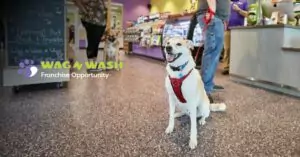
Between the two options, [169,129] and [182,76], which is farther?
[169,129]

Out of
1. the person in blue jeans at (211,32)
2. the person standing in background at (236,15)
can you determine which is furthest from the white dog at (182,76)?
the person standing in background at (236,15)

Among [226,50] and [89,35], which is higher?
[89,35]

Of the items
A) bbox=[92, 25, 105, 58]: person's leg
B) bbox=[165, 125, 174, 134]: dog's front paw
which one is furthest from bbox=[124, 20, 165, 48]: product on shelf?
bbox=[165, 125, 174, 134]: dog's front paw

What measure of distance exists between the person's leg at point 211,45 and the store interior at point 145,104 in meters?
0.24

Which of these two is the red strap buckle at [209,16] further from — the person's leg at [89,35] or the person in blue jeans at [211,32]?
the person's leg at [89,35]

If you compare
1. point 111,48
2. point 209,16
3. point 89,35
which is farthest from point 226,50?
point 209,16

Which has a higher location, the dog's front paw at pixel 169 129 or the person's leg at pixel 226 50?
the person's leg at pixel 226 50

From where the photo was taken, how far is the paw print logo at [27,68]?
2.84 meters

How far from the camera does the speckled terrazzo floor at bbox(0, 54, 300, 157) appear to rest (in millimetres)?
1466

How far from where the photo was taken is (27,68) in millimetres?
2863

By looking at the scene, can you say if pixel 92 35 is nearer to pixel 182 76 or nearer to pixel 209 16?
pixel 209 16

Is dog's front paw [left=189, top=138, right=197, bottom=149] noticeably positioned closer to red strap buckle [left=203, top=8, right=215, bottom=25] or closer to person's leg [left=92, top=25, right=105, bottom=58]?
red strap buckle [left=203, top=8, right=215, bottom=25]

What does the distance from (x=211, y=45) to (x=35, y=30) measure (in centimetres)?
185

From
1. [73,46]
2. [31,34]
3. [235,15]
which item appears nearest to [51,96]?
[31,34]
